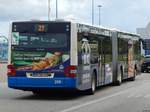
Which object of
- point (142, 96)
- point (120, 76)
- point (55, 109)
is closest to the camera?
point (55, 109)

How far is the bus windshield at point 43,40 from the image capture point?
20.0 metres

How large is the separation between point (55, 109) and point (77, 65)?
380cm

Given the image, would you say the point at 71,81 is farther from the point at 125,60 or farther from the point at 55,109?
the point at 125,60

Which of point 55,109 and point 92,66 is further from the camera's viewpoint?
point 92,66

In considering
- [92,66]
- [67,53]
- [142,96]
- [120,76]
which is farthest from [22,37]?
[120,76]

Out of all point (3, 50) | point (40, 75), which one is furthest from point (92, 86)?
point (3, 50)

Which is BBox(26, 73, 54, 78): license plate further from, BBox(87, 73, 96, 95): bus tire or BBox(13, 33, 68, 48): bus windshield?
BBox(87, 73, 96, 95): bus tire

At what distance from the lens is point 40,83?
20000mm

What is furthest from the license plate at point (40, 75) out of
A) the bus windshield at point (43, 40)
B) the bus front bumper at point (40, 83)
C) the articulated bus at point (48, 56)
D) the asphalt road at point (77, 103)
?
the bus windshield at point (43, 40)

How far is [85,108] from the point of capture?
16766 millimetres

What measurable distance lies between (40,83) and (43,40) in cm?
150

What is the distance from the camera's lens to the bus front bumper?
1977cm

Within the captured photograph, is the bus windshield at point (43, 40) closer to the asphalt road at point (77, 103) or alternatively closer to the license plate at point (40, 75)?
the license plate at point (40, 75)

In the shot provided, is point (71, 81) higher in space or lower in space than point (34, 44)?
lower
